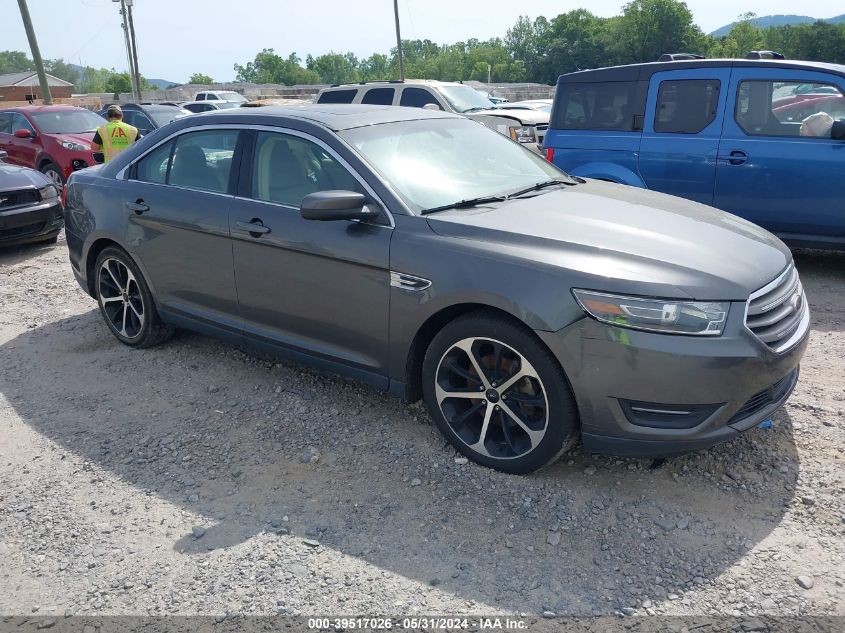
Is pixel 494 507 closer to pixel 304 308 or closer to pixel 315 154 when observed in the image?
pixel 304 308

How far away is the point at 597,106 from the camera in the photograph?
7148mm

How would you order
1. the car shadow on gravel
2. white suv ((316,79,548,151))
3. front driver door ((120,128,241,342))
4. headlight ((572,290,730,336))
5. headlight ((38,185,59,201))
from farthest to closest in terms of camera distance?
white suv ((316,79,548,151))
headlight ((38,185,59,201))
front driver door ((120,128,241,342))
headlight ((572,290,730,336))
the car shadow on gravel

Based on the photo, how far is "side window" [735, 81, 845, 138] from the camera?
19.9 feet

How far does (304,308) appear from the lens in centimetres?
399

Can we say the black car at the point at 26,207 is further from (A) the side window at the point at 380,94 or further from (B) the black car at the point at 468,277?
(A) the side window at the point at 380,94

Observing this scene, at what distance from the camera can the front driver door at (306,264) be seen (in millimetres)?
3676

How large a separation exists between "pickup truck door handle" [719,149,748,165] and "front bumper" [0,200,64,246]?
766 cm

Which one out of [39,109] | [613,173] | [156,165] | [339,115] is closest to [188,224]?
[156,165]

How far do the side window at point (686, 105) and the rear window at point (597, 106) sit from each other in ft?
0.79

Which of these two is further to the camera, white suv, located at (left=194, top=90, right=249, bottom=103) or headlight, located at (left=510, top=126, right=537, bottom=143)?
white suv, located at (left=194, top=90, right=249, bottom=103)

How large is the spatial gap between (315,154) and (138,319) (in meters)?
2.12

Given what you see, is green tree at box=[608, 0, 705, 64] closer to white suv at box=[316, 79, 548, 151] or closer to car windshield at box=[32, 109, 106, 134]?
white suv at box=[316, 79, 548, 151]

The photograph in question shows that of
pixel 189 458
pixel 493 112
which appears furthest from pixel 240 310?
pixel 493 112

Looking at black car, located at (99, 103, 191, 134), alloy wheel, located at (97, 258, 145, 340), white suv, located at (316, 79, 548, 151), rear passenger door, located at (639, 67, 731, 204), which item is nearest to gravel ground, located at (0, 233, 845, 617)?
alloy wheel, located at (97, 258, 145, 340)
